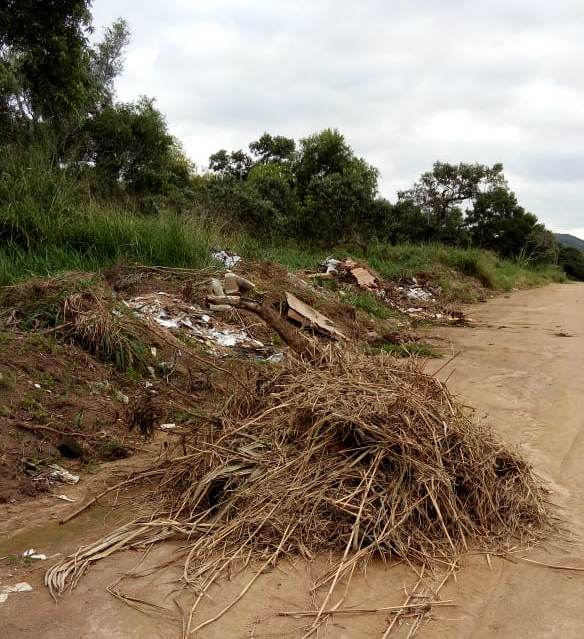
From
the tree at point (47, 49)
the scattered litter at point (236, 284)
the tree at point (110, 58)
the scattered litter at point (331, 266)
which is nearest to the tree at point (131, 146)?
the tree at point (110, 58)

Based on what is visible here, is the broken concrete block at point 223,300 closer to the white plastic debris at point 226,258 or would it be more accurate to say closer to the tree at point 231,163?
the white plastic debris at point 226,258

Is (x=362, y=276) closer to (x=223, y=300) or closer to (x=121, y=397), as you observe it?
(x=223, y=300)

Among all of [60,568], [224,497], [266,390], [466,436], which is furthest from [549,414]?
[60,568]

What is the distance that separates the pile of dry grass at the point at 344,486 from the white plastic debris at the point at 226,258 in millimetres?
5428

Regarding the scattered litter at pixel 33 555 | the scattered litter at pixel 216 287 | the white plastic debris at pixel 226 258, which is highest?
the white plastic debris at pixel 226 258

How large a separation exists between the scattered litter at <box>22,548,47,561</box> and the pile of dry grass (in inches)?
7.2

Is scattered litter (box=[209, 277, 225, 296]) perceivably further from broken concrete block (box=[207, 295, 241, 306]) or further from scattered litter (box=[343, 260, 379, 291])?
scattered litter (box=[343, 260, 379, 291])

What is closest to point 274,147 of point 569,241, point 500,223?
point 500,223

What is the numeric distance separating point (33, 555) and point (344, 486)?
53.8 inches

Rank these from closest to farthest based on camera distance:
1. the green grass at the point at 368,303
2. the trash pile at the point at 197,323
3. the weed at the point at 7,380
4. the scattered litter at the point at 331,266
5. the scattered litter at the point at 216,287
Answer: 1. the weed at the point at 7,380
2. the trash pile at the point at 197,323
3. the scattered litter at the point at 216,287
4. the green grass at the point at 368,303
5. the scattered litter at the point at 331,266

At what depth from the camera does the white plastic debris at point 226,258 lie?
8.47 meters

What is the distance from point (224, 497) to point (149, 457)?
1094mm

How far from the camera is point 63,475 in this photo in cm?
340

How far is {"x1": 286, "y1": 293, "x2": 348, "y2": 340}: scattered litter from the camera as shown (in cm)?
688
